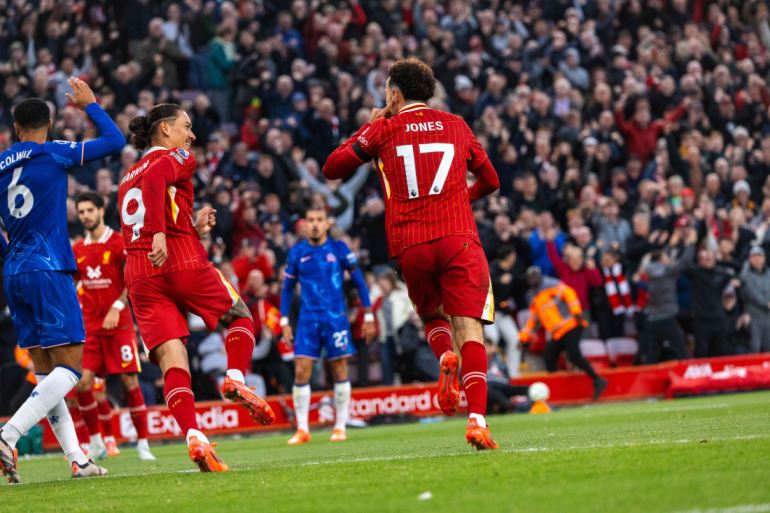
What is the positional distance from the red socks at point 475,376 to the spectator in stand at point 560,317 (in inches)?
369

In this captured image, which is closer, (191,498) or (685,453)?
(191,498)

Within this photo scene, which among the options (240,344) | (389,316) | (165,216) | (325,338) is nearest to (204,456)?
(240,344)

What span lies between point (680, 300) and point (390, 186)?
11813 millimetres

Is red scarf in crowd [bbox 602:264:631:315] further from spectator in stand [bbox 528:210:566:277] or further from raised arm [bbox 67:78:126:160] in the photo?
raised arm [bbox 67:78:126:160]

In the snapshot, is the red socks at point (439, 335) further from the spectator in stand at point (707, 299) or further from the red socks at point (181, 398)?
the spectator in stand at point (707, 299)

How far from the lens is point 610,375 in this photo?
1567 cm

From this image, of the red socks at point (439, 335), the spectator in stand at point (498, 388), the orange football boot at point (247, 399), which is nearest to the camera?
the orange football boot at point (247, 399)

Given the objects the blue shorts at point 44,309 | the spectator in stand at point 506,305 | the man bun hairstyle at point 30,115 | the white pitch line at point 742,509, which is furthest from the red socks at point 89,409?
the white pitch line at point 742,509

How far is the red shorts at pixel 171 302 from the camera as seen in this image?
605cm

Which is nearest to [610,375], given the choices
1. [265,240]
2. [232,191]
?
[265,240]

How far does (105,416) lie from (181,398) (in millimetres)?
5397

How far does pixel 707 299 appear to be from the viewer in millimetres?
16234

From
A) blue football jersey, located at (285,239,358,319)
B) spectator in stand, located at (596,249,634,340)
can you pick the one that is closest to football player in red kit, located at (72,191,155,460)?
blue football jersey, located at (285,239,358,319)

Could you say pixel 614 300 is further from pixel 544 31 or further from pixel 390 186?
pixel 390 186
